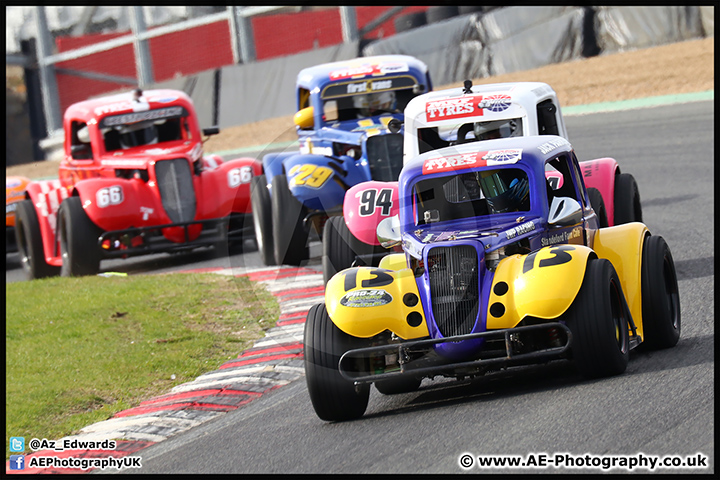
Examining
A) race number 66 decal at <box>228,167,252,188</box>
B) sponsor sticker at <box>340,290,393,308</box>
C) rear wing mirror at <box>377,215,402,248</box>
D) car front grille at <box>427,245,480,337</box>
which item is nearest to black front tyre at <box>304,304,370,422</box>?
sponsor sticker at <box>340,290,393,308</box>

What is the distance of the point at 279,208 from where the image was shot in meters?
11.1

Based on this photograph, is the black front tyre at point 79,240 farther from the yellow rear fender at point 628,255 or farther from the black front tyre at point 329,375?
the yellow rear fender at point 628,255

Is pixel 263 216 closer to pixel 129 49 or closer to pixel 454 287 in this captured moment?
pixel 454 287

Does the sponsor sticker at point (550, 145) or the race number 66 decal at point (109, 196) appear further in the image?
the race number 66 decal at point (109, 196)

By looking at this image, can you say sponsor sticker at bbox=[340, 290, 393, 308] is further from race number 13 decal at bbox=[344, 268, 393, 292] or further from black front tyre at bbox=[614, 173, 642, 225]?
black front tyre at bbox=[614, 173, 642, 225]

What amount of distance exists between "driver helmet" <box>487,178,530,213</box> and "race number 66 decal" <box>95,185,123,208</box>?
6.86 metres

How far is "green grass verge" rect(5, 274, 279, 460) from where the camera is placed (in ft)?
24.5

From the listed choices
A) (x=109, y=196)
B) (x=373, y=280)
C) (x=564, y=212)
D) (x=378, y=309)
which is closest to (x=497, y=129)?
(x=564, y=212)

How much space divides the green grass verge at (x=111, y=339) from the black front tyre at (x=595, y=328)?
3358 mm

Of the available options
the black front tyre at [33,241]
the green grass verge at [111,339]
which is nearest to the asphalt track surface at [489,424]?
the green grass verge at [111,339]

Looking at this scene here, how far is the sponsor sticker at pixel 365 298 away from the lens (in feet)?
19.8

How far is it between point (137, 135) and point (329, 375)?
8516mm

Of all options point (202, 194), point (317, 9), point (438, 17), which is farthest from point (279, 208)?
point (317, 9)

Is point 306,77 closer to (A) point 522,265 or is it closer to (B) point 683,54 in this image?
(A) point 522,265
